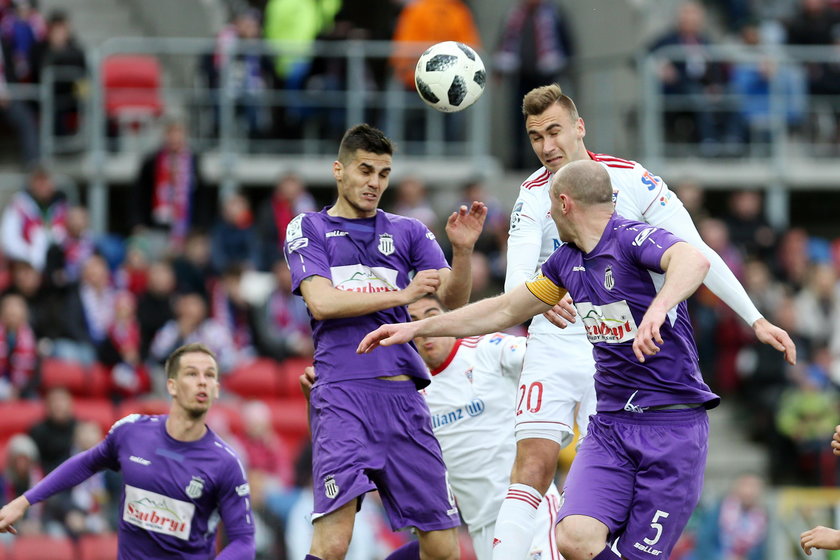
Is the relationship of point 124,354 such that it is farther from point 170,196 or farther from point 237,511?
point 237,511

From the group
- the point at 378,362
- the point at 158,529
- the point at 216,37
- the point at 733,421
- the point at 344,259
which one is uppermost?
the point at 216,37

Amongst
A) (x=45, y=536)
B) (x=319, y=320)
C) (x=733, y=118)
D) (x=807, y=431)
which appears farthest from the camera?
(x=733, y=118)

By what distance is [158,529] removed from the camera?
977 cm

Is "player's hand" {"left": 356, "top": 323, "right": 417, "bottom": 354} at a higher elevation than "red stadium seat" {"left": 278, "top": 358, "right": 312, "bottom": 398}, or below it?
higher

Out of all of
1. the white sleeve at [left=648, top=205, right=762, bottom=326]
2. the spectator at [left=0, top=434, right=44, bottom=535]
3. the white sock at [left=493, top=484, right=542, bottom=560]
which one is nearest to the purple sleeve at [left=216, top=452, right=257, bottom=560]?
the white sock at [left=493, top=484, right=542, bottom=560]

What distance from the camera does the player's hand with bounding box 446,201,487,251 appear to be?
901cm

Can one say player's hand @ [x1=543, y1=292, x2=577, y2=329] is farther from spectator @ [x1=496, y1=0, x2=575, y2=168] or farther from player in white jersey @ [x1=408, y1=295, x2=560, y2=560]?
spectator @ [x1=496, y1=0, x2=575, y2=168]

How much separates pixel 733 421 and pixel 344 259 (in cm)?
1019

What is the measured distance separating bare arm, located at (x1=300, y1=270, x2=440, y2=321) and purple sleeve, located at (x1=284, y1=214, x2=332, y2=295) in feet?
0.18

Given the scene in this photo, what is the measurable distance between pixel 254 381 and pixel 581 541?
8.39 meters

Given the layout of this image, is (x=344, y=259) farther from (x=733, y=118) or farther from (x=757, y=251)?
(x=733, y=118)

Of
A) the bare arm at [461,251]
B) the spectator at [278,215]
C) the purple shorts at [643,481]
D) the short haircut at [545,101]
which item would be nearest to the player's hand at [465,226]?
the bare arm at [461,251]

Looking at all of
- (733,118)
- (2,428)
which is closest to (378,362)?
(2,428)

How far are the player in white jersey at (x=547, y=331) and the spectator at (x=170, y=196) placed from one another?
844cm
